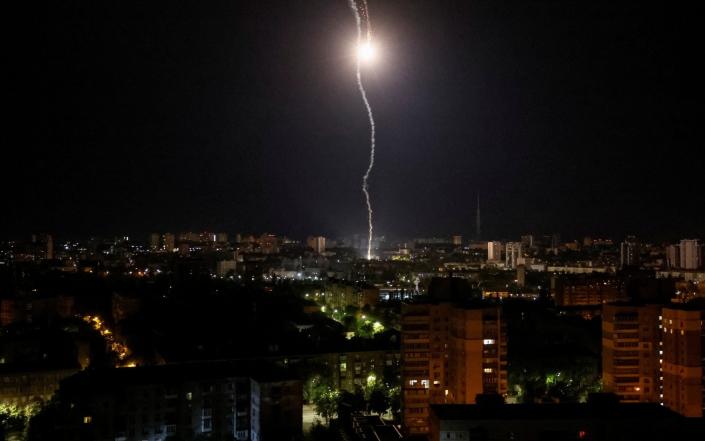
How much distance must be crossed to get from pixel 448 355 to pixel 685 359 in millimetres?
2033

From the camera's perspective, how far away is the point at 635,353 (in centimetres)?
654

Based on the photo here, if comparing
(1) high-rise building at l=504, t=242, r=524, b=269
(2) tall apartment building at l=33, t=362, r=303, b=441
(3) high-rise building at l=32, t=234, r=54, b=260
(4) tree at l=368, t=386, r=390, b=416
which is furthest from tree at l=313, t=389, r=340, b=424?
(1) high-rise building at l=504, t=242, r=524, b=269

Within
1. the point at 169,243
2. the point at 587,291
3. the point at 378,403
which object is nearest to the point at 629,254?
the point at 587,291

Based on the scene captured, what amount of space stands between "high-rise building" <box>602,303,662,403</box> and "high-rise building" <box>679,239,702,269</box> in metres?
17.7

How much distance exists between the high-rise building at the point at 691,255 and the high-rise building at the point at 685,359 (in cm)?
1787

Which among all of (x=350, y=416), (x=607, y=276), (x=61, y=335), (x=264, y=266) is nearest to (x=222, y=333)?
(x=61, y=335)

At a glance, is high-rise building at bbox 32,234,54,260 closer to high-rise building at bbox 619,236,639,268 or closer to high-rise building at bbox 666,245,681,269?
high-rise building at bbox 619,236,639,268

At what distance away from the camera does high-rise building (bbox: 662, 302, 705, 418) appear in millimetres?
6031

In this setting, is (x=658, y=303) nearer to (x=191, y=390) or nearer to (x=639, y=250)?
(x=191, y=390)

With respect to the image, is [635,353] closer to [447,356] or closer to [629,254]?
[447,356]

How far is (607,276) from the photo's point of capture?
1468cm

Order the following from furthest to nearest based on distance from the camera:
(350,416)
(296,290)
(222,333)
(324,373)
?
(296,290), (222,333), (324,373), (350,416)

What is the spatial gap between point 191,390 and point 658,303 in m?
4.46

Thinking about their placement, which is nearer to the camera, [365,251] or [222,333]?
[222,333]
